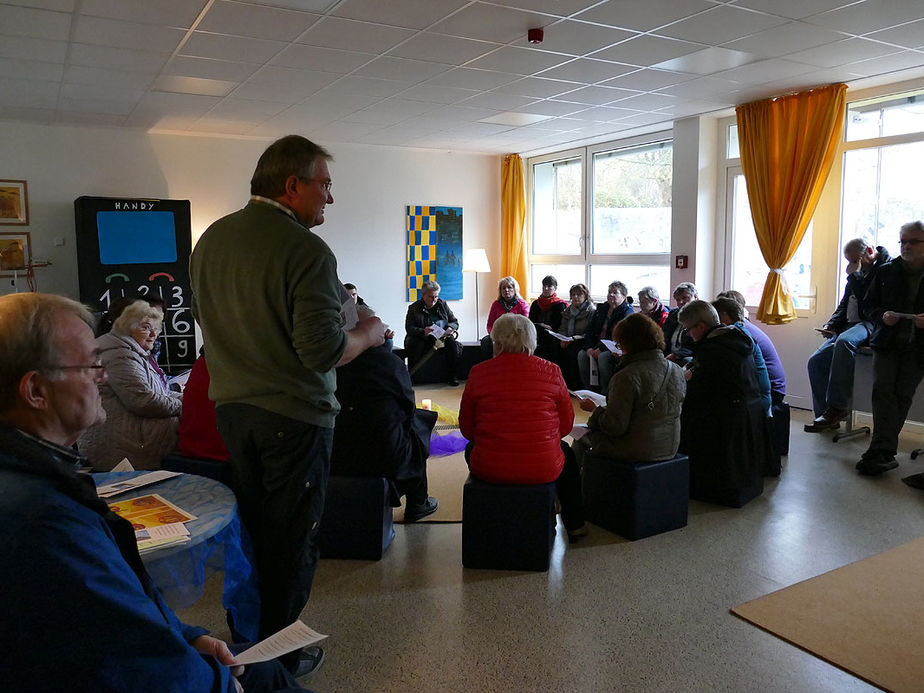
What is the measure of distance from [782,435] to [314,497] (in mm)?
3660

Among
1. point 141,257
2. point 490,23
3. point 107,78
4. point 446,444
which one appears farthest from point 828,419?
point 141,257

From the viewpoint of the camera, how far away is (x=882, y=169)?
5703 millimetres

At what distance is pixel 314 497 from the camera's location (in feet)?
6.86

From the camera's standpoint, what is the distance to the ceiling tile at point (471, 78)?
5234 millimetres

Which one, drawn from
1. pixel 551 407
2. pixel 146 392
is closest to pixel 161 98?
pixel 146 392

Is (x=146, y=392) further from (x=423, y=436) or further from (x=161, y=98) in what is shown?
(x=161, y=98)

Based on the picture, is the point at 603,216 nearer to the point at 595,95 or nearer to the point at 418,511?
the point at 595,95

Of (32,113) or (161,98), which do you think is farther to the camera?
(32,113)

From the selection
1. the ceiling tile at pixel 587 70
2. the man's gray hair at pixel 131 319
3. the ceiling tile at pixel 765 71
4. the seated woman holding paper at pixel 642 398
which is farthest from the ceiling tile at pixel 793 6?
the man's gray hair at pixel 131 319

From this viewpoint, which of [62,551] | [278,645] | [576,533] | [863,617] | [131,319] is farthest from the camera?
[576,533]

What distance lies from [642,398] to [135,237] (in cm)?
557

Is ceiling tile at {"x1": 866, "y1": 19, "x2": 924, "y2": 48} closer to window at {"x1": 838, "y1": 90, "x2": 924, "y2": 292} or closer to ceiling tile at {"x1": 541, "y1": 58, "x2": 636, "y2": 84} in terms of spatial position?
window at {"x1": 838, "y1": 90, "x2": 924, "y2": 292}

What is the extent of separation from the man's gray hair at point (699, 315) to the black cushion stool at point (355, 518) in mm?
1846

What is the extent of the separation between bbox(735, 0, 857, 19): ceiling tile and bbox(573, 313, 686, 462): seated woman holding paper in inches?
76.4
